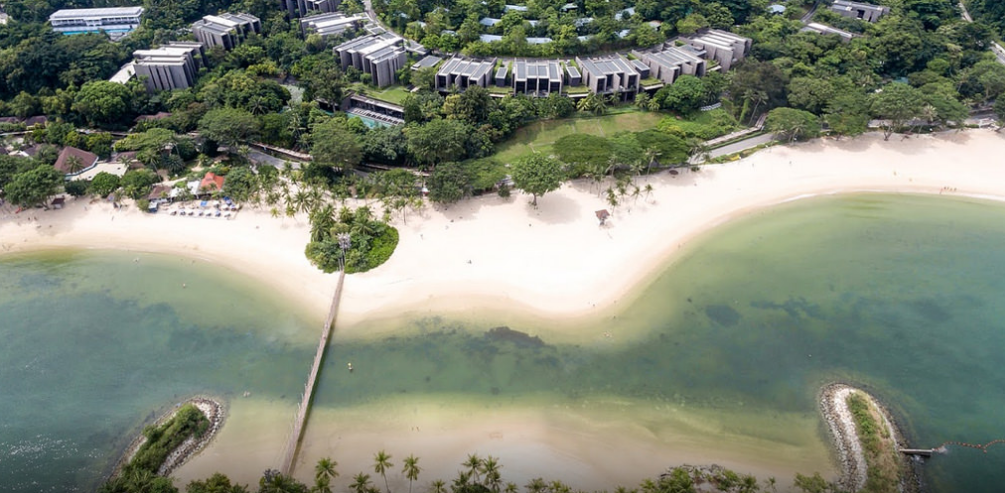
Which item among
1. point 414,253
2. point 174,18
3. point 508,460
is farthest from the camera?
point 174,18

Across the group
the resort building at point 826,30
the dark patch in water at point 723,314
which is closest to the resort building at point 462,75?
the dark patch in water at point 723,314

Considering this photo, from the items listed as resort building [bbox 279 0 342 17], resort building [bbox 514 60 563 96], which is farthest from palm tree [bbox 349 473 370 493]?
resort building [bbox 279 0 342 17]

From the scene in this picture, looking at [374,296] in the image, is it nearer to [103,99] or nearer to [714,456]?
[714,456]

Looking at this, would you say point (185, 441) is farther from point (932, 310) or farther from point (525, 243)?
point (932, 310)

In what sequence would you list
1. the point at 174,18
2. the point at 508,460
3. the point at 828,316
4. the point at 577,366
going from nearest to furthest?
the point at 508,460 → the point at 577,366 → the point at 828,316 → the point at 174,18

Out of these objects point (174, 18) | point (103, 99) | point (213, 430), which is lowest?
point (213, 430)

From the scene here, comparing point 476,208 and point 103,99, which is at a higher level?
point 103,99

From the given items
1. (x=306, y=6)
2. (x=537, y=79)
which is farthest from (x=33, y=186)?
(x=537, y=79)

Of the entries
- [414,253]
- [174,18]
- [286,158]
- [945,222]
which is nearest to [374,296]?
[414,253]

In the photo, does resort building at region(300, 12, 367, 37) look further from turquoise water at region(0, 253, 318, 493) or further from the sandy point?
turquoise water at region(0, 253, 318, 493)
